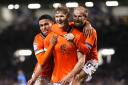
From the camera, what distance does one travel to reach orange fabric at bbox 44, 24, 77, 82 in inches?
152

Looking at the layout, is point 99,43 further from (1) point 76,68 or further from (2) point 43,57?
(1) point 76,68

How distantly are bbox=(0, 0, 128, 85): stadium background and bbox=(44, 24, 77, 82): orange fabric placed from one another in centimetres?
370

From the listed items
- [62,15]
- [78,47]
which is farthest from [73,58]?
[62,15]

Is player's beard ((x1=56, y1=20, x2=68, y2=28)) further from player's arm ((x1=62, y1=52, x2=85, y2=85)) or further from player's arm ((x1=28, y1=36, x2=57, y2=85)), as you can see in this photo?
player's arm ((x1=62, y1=52, x2=85, y2=85))

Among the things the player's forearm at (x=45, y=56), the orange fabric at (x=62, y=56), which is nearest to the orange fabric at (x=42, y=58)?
the player's forearm at (x=45, y=56)

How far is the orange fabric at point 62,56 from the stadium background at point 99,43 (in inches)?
146

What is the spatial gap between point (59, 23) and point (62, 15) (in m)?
0.09

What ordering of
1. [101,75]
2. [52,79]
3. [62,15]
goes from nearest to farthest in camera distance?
[62,15]
[52,79]
[101,75]

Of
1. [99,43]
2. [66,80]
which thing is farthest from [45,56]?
[99,43]

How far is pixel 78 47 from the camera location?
3828 mm

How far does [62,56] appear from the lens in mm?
3893

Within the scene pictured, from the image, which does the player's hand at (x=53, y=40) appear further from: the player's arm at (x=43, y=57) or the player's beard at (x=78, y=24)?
the player's beard at (x=78, y=24)

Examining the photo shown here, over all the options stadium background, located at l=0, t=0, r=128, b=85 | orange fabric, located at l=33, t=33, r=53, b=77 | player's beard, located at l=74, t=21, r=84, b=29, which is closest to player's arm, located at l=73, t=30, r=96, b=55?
player's beard, located at l=74, t=21, r=84, b=29

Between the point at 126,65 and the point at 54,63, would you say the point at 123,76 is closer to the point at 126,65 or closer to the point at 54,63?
the point at 126,65
